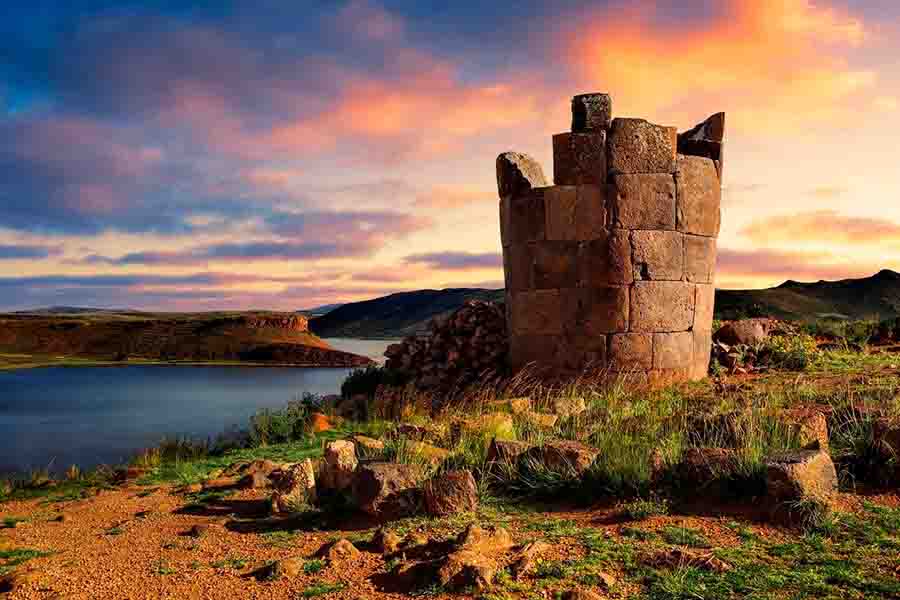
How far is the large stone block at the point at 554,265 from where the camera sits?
11.3m

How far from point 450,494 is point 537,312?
6.32m

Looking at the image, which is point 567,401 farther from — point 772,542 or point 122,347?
point 122,347

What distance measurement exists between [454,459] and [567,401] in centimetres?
308

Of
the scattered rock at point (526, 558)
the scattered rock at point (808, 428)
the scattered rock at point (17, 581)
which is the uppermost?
the scattered rock at point (808, 428)

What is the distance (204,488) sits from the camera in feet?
24.0

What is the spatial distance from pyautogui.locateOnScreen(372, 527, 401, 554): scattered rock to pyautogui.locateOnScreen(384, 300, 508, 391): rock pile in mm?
7510

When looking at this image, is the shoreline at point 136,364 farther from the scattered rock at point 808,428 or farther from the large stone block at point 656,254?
the scattered rock at point 808,428

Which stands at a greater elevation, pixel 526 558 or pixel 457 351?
pixel 457 351

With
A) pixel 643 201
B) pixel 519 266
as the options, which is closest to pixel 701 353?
pixel 643 201

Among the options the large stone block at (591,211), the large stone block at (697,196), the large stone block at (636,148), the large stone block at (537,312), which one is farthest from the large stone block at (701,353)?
the large stone block at (636,148)

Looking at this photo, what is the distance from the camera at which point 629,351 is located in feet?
36.9

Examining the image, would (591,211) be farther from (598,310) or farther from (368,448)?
(368,448)

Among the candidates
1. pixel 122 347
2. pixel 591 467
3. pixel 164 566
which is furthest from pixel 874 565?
pixel 122 347

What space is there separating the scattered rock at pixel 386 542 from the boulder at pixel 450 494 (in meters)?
0.69
